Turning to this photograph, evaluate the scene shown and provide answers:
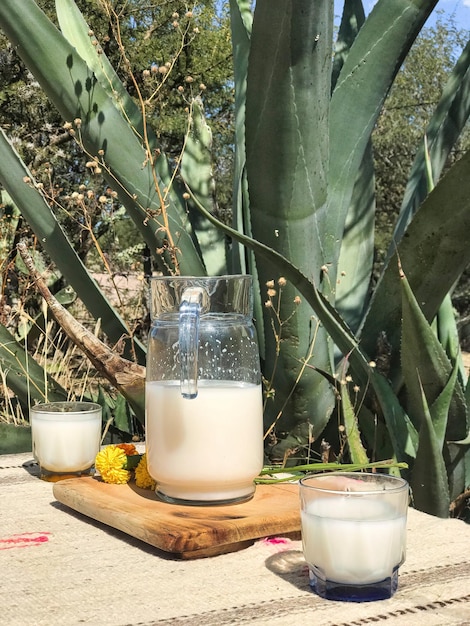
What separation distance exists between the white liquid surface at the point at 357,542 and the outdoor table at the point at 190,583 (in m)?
0.03

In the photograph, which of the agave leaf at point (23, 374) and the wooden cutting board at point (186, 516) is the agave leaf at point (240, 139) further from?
the wooden cutting board at point (186, 516)

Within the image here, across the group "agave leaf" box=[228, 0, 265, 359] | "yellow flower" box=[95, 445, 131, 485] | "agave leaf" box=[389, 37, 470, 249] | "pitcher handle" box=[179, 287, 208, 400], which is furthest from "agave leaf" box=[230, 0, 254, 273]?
"pitcher handle" box=[179, 287, 208, 400]

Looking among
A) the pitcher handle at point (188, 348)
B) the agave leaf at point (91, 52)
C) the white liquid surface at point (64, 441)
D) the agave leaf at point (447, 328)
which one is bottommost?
the white liquid surface at point (64, 441)

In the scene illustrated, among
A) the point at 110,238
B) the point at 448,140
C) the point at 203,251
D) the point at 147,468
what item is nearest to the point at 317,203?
the point at 203,251

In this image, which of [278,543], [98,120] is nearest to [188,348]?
[278,543]

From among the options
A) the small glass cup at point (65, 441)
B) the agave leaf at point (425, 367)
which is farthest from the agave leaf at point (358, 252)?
the small glass cup at point (65, 441)

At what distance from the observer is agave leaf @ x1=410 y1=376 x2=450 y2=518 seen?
1.42 metres

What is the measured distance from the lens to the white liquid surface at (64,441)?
3.78 ft

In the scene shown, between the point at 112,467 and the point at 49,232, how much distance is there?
886 millimetres

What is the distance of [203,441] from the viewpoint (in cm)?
92

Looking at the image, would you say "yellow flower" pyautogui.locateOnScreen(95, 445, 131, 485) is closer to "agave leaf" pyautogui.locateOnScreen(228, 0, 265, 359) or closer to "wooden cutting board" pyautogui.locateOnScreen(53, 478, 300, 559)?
"wooden cutting board" pyautogui.locateOnScreen(53, 478, 300, 559)

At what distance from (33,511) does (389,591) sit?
0.45 m

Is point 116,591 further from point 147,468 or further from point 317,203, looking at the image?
point 317,203

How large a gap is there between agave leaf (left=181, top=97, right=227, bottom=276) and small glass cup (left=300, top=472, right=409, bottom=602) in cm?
133
